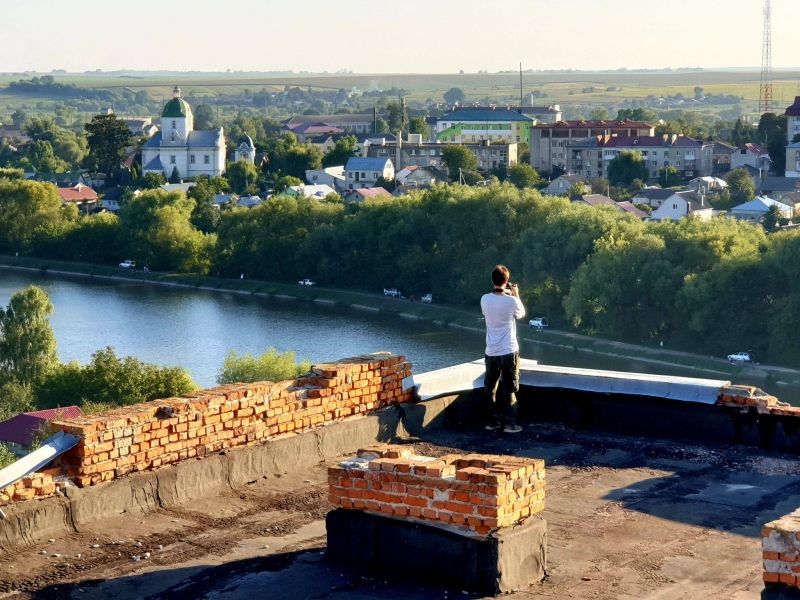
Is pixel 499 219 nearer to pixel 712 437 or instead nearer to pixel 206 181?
pixel 206 181

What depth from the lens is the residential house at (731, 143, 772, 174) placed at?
58281 mm

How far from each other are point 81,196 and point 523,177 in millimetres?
16145

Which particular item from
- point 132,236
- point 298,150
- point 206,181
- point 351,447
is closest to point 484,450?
point 351,447

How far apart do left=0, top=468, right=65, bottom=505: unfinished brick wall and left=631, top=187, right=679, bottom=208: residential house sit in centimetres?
4606

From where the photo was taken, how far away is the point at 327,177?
192ft

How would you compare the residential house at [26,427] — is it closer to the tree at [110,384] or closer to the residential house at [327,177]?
the tree at [110,384]

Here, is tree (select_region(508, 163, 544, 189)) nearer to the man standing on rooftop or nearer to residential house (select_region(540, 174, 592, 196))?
residential house (select_region(540, 174, 592, 196))

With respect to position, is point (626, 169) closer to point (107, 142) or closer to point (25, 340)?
point (107, 142)

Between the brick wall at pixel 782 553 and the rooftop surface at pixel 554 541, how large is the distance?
36 centimetres

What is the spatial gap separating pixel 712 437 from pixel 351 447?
1.10 m

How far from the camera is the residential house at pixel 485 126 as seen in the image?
7569 cm

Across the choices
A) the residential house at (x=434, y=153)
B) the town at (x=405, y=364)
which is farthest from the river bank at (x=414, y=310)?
the residential house at (x=434, y=153)

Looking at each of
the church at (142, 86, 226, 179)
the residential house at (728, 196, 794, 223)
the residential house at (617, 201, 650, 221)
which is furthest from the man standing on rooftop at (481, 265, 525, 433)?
the church at (142, 86, 226, 179)

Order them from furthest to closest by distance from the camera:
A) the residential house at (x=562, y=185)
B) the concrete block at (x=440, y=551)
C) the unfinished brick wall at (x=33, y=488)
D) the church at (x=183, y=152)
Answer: the church at (x=183, y=152) → the residential house at (x=562, y=185) → the unfinished brick wall at (x=33, y=488) → the concrete block at (x=440, y=551)
